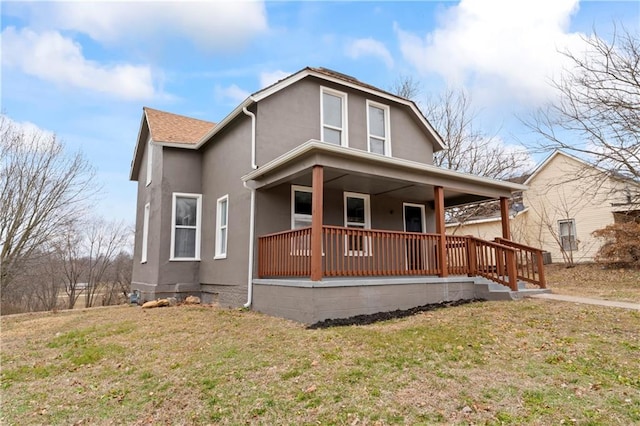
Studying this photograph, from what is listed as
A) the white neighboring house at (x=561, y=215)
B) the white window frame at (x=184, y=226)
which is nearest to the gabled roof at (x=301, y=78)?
the white window frame at (x=184, y=226)

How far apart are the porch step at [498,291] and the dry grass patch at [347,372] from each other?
1.19m

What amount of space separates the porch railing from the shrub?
7809 mm

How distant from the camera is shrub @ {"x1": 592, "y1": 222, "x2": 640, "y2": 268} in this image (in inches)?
585

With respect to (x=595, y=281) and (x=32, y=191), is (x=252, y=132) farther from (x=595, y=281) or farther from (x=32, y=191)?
(x=32, y=191)

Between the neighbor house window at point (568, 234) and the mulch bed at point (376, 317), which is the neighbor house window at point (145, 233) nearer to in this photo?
the mulch bed at point (376, 317)

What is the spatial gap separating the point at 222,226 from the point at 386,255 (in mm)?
4852

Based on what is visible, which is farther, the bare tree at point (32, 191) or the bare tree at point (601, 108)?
the bare tree at point (32, 191)

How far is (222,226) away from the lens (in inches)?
442

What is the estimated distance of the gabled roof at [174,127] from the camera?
12.5 metres

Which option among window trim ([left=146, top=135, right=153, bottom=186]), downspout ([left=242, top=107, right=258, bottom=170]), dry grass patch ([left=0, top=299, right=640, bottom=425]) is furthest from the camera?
window trim ([left=146, top=135, right=153, bottom=186])

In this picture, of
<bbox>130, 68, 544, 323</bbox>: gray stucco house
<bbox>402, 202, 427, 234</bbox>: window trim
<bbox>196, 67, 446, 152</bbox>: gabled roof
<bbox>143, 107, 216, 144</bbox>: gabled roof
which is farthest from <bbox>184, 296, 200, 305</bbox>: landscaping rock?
<bbox>402, 202, 427, 234</bbox>: window trim

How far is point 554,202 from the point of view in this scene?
21.3 metres

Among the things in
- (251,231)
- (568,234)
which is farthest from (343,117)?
(568,234)

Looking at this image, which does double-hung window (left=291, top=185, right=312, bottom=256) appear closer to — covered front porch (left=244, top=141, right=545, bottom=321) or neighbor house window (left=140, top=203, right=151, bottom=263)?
covered front porch (left=244, top=141, right=545, bottom=321)
